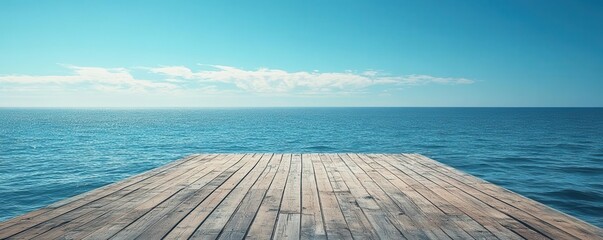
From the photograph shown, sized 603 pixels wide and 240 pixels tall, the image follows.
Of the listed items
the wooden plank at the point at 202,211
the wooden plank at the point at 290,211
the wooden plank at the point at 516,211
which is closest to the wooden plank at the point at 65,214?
the wooden plank at the point at 202,211

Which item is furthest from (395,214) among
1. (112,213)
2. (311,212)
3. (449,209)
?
(112,213)

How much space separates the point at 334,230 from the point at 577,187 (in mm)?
16207

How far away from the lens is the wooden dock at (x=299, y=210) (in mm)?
3346

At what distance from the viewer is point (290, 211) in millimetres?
4082

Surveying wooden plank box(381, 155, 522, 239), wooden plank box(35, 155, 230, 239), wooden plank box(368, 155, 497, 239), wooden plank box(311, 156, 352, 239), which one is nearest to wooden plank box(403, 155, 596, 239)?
wooden plank box(381, 155, 522, 239)

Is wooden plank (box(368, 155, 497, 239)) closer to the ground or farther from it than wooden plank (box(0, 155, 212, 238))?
closer to the ground

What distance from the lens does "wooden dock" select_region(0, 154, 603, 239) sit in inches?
132

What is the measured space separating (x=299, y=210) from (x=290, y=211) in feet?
0.40

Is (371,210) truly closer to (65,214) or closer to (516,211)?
(516,211)

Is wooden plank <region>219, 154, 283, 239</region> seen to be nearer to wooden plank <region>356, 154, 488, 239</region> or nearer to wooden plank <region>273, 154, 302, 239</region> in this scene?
wooden plank <region>273, 154, 302, 239</region>

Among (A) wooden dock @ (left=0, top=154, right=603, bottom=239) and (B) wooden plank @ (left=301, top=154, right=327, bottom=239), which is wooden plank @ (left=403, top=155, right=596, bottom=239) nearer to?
(A) wooden dock @ (left=0, top=154, right=603, bottom=239)

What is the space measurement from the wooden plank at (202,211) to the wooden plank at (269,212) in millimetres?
621

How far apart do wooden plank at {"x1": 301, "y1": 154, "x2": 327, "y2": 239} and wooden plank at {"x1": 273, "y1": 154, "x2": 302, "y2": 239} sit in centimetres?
7

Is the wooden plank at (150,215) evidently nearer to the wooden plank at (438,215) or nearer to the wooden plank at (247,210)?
the wooden plank at (247,210)
